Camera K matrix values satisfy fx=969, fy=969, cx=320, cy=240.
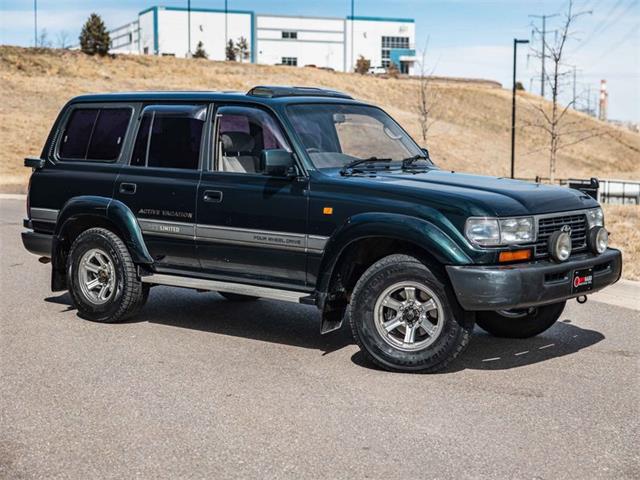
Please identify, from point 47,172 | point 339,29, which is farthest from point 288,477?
point 339,29

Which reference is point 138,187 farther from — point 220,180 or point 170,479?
point 170,479

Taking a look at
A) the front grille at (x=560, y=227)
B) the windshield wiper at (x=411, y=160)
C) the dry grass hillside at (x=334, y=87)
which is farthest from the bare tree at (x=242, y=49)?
the front grille at (x=560, y=227)

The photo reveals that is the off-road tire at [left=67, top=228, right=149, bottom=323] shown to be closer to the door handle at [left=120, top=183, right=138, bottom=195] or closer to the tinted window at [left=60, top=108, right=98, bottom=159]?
the door handle at [left=120, top=183, right=138, bottom=195]

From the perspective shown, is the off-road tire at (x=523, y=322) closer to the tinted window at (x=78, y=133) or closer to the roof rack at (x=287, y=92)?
the roof rack at (x=287, y=92)

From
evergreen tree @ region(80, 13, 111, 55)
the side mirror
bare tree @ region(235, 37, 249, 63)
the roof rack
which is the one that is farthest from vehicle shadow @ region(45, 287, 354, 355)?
bare tree @ region(235, 37, 249, 63)

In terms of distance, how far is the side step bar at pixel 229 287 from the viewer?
7273 mm

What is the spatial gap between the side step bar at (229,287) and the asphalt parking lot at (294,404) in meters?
0.44

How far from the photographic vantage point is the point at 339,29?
131 meters

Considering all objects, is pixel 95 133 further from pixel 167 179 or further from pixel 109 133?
pixel 167 179

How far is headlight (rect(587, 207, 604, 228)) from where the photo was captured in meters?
7.26

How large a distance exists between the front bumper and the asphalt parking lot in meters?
0.55

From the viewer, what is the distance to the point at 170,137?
8258mm

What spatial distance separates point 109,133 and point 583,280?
4349 mm

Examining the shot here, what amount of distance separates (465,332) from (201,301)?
3841mm
